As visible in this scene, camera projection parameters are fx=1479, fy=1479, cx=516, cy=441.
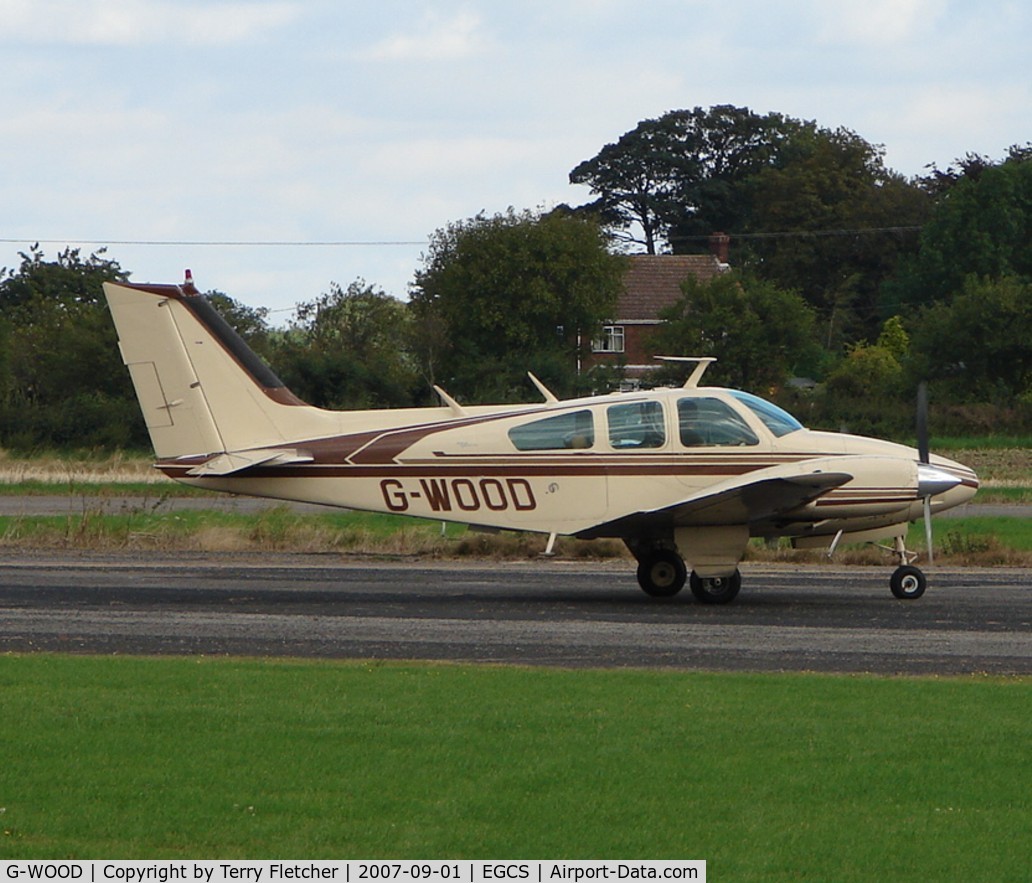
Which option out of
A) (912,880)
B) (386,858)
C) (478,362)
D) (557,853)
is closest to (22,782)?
(386,858)

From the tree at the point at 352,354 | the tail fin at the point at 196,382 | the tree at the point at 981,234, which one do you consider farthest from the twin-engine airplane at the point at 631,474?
the tree at the point at 981,234

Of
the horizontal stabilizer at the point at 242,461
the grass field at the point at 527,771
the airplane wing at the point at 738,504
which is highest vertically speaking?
the horizontal stabilizer at the point at 242,461

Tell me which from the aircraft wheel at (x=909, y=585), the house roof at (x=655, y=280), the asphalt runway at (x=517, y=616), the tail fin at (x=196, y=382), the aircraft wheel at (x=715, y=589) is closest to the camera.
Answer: the asphalt runway at (x=517, y=616)

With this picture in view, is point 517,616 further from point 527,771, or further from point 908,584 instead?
point 527,771

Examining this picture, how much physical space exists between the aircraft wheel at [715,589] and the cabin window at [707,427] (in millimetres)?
1493

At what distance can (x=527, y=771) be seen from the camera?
749 cm

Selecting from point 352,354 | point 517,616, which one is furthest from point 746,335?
point 517,616

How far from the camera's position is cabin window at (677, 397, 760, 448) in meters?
16.4

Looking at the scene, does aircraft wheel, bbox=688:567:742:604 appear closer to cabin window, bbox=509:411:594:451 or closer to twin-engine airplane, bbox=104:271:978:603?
twin-engine airplane, bbox=104:271:978:603

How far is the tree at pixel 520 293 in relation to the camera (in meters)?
56.4

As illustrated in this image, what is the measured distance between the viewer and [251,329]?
221 feet

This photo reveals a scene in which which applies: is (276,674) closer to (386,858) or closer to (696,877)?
(386,858)

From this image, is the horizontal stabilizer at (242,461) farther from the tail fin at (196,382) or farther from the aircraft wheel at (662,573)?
the aircraft wheel at (662,573)

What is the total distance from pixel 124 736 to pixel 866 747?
4108 millimetres
